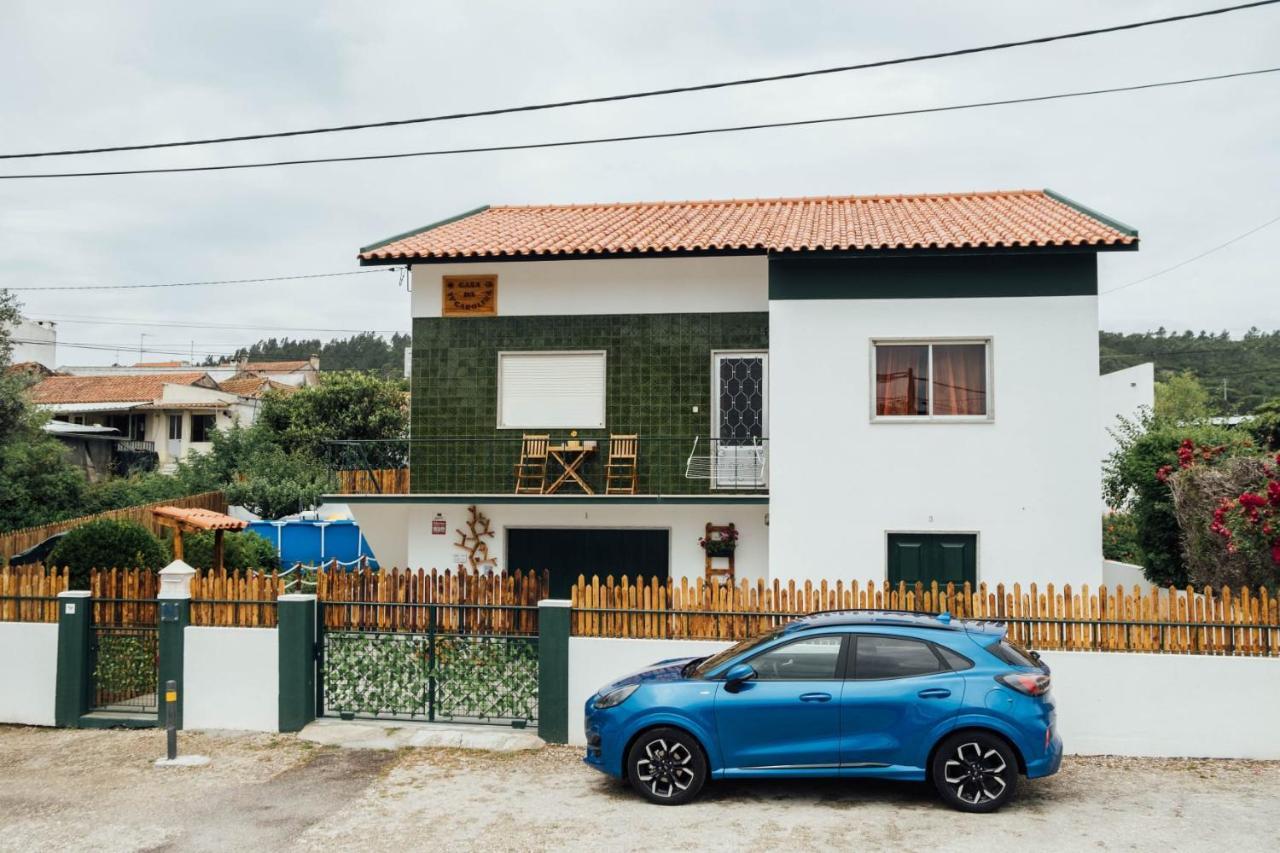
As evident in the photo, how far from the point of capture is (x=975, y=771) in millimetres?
8102

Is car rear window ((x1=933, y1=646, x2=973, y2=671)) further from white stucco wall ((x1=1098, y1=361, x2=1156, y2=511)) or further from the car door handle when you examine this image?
white stucco wall ((x1=1098, y1=361, x2=1156, y2=511))

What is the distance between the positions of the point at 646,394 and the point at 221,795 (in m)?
8.48

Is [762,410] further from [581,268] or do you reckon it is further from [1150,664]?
[1150,664]

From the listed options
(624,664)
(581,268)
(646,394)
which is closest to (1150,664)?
(624,664)

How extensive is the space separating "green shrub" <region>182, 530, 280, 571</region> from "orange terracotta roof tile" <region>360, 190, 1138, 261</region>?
6.62m

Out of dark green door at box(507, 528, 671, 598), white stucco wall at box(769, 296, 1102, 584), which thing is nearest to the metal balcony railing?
dark green door at box(507, 528, 671, 598)

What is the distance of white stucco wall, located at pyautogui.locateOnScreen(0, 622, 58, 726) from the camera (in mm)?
11570

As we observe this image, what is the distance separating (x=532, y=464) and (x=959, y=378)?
6.32m

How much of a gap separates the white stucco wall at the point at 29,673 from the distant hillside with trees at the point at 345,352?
6802 centimetres

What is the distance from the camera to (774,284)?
14164 millimetres

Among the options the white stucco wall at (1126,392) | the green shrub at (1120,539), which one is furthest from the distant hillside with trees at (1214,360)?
the green shrub at (1120,539)

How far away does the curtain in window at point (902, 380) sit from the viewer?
14.1 meters

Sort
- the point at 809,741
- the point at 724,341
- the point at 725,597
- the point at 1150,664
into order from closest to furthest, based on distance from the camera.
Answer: the point at 809,741 → the point at 1150,664 → the point at 725,597 → the point at 724,341

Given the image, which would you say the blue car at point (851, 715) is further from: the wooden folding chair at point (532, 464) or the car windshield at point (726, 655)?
the wooden folding chair at point (532, 464)
